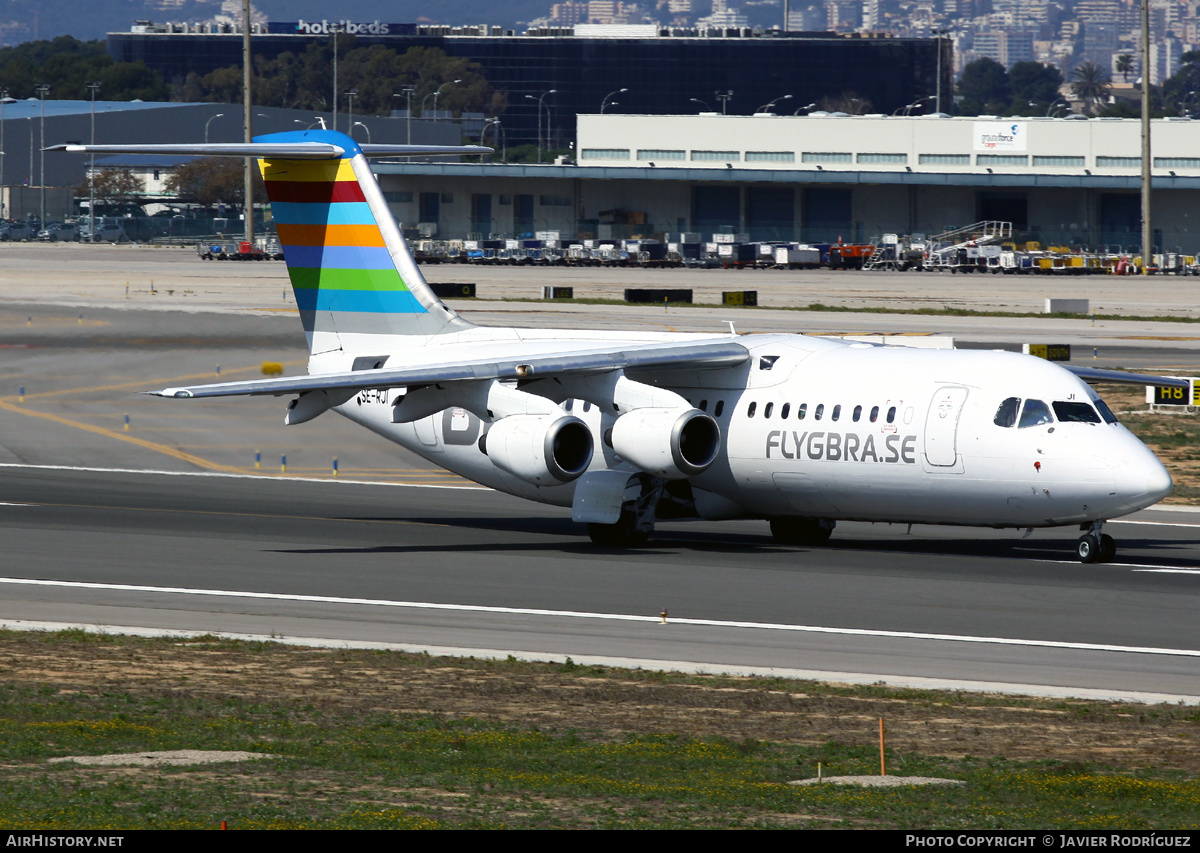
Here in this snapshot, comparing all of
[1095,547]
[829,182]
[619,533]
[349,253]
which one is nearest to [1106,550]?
[1095,547]

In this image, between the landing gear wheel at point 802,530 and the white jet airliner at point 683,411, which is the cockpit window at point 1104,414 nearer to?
the white jet airliner at point 683,411

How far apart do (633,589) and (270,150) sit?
11.7 metres

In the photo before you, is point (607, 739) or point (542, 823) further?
point (607, 739)

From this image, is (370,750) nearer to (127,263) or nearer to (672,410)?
(672,410)

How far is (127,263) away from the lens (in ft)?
356

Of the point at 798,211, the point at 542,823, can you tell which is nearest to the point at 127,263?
the point at 798,211

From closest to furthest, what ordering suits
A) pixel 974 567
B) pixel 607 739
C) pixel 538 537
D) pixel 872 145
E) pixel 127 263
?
pixel 607 739, pixel 974 567, pixel 538 537, pixel 127 263, pixel 872 145

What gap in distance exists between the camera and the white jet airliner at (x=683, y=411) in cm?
2506

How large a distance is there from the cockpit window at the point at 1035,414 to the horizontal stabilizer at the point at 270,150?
11.0m

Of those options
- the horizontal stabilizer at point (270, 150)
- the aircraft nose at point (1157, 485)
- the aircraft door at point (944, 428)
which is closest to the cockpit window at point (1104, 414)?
the aircraft nose at point (1157, 485)

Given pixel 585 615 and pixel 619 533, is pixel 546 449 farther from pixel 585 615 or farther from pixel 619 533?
pixel 585 615

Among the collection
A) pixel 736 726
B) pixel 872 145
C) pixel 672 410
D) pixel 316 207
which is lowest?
pixel 736 726

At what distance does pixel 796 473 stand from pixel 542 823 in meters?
16.3

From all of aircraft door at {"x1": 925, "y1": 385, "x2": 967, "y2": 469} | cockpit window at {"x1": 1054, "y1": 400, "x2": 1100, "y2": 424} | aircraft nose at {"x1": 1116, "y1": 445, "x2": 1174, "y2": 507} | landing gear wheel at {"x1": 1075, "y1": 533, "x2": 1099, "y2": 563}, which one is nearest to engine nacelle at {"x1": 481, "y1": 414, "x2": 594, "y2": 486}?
aircraft door at {"x1": 925, "y1": 385, "x2": 967, "y2": 469}
